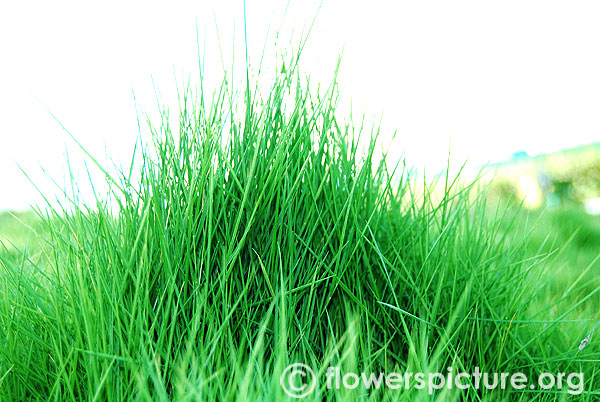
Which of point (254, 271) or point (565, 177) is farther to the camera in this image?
point (565, 177)

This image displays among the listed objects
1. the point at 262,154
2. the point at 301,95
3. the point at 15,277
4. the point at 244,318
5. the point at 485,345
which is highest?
the point at 301,95

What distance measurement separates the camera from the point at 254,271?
2.93ft

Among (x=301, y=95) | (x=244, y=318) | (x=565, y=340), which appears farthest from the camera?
(x=565, y=340)

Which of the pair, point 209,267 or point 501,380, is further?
point 501,380

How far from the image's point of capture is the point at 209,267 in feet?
2.95

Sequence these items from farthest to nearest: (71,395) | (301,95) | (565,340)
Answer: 1. (565,340)
2. (301,95)
3. (71,395)

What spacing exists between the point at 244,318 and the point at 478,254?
63cm

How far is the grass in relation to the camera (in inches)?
33.3

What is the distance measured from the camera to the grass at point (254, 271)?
847mm

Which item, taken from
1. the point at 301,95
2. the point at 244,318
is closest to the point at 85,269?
the point at 244,318

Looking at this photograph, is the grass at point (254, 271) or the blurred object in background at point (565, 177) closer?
the grass at point (254, 271)

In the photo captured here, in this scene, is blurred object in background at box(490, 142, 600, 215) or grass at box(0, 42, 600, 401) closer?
grass at box(0, 42, 600, 401)

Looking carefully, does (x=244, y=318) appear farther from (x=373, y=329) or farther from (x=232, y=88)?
(x=232, y=88)

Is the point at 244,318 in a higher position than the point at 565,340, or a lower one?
higher
